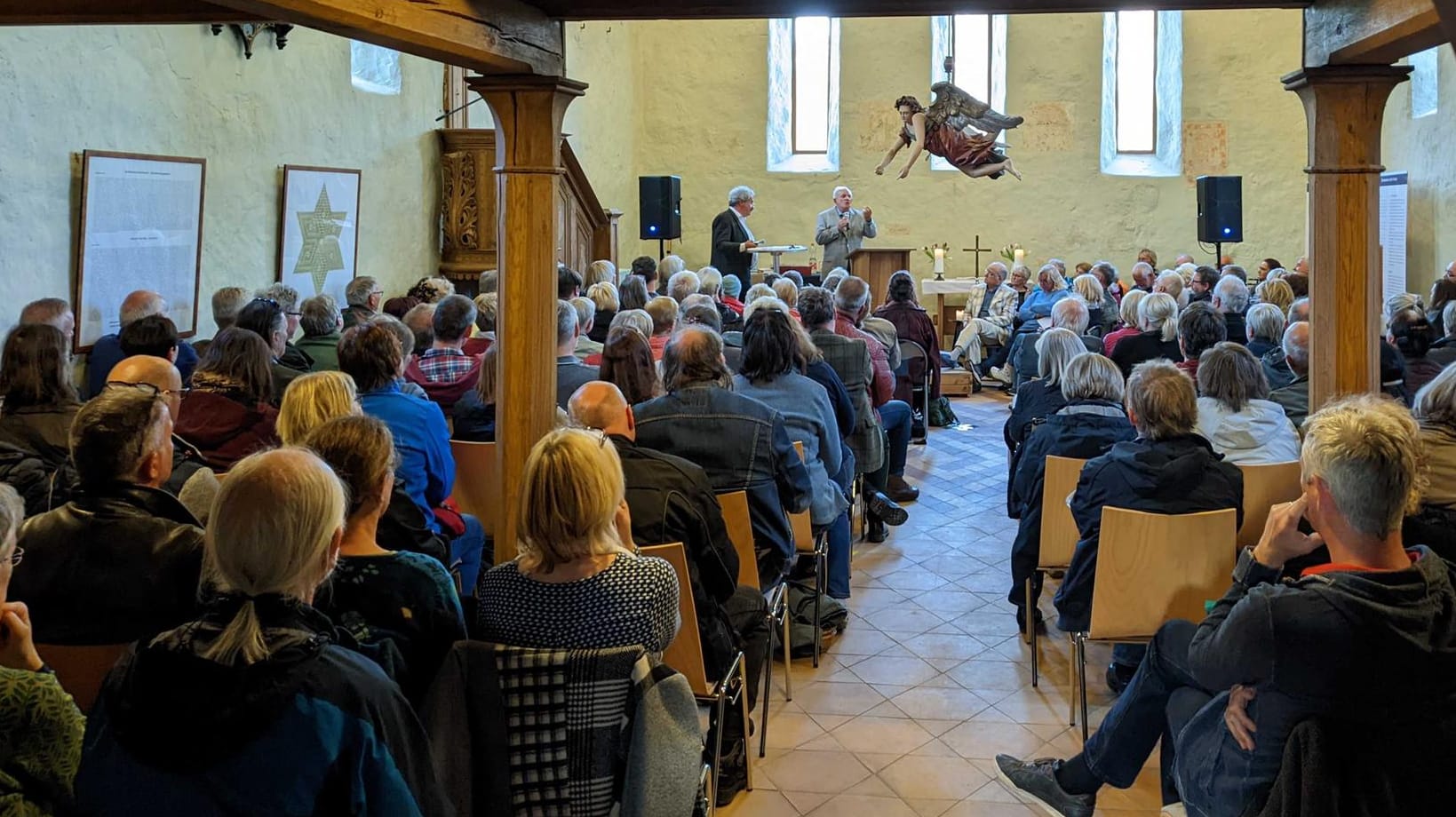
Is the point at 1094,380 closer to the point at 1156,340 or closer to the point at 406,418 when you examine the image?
the point at 1156,340

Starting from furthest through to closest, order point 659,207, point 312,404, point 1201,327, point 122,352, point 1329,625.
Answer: point 659,207 < point 1201,327 < point 122,352 < point 312,404 < point 1329,625

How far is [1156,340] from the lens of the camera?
270 inches

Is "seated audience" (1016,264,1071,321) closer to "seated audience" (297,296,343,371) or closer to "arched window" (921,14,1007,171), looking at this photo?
"arched window" (921,14,1007,171)

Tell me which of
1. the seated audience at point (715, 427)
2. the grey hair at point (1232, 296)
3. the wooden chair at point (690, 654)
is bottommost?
the wooden chair at point (690, 654)

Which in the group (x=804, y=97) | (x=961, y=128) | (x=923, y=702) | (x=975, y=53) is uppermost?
(x=975, y=53)

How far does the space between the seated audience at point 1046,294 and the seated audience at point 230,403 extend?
23.5 feet

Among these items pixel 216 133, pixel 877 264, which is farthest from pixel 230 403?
pixel 877 264

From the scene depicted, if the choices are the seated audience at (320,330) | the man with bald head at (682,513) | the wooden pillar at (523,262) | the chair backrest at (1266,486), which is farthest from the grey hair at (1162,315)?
the man with bald head at (682,513)

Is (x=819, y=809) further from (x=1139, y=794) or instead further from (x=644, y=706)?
(x=644, y=706)

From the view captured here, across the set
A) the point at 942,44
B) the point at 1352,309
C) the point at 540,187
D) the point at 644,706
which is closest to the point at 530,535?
the point at 644,706

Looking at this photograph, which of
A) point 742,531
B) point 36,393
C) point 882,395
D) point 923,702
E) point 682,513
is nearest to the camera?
point 682,513

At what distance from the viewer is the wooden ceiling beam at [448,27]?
295 centimetres

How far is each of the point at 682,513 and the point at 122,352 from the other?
303 centimetres

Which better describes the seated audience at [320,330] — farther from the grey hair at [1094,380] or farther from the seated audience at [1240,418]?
the seated audience at [1240,418]
